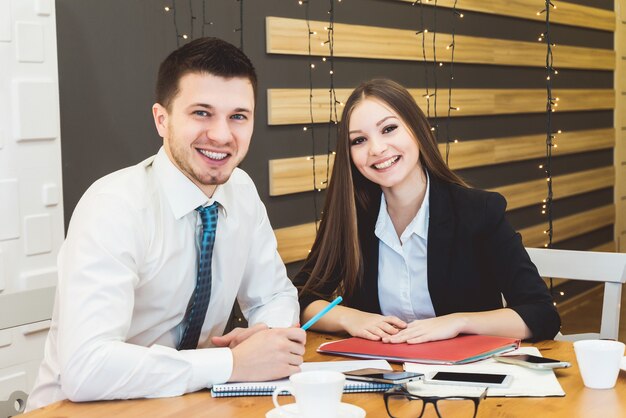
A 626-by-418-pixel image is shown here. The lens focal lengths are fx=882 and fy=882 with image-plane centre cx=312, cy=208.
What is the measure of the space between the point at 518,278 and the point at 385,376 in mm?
723

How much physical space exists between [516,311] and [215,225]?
75 centimetres

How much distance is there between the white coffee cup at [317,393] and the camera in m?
1.37

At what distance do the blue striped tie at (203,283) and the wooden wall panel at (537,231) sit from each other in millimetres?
1645

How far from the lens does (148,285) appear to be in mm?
1912

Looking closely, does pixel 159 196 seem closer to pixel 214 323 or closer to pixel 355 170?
pixel 214 323

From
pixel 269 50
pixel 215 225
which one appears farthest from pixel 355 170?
pixel 269 50

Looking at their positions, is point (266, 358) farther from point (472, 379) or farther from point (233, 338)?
point (472, 379)

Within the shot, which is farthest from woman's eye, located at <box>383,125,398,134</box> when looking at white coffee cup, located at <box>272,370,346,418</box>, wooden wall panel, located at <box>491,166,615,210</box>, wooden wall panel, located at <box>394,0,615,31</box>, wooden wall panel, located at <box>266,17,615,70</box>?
wooden wall panel, located at <box>491,166,615,210</box>

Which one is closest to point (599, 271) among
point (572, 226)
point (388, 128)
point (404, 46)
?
point (388, 128)

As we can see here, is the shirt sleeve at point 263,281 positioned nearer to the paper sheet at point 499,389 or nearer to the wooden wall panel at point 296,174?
the paper sheet at point 499,389

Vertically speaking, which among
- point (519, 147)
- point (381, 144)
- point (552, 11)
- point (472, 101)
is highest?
point (552, 11)

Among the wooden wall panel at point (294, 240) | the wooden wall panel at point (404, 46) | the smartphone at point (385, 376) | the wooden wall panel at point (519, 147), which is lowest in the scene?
the wooden wall panel at point (294, 240)

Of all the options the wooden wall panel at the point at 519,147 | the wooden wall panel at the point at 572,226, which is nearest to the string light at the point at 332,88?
the wooden wall panel at the point at 519,147

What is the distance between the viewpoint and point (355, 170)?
2.50 m
